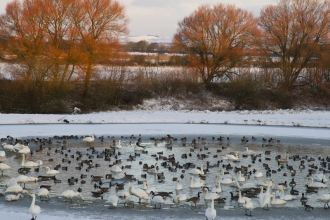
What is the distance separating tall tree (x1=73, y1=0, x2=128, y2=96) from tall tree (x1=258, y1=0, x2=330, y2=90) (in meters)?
15.5

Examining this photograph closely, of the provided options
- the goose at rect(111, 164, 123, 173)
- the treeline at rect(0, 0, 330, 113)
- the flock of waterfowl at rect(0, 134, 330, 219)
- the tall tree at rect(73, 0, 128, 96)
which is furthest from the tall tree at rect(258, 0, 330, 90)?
the goose at rect(111, 164, 123, 173)

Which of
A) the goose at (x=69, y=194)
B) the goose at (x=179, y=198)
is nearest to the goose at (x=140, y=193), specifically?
the goose at (x=179, y=198)

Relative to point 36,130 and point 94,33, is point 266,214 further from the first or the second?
point 94,33

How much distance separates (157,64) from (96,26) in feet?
35.8

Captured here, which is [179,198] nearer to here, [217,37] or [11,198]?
[11,198]

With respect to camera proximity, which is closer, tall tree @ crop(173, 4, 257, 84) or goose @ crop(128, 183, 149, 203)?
goose @ crop(128, 183, 149, 203)

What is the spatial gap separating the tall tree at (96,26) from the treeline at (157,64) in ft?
0.32

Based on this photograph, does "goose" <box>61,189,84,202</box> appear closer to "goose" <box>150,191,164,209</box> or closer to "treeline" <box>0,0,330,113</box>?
"goose" <box>150,191,164,209</box>

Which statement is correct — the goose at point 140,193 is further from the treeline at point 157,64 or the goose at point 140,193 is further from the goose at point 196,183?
the treeline at point 157,64

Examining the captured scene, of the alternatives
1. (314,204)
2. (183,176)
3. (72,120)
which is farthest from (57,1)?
(314,204)

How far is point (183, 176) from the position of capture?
684 inches

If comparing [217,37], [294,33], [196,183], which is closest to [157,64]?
[217,37]

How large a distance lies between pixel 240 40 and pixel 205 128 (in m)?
23.3

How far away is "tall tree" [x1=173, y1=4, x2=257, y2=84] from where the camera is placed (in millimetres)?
52812
